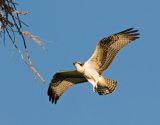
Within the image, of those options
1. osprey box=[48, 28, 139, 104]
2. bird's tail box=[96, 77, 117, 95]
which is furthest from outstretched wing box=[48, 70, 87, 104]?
bird's tail box=[96, 77, 117, 95]

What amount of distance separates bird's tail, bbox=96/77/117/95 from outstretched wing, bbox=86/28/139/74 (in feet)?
0.84

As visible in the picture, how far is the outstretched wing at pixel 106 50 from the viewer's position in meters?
7.42

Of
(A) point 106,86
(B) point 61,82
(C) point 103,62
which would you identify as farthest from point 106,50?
(B) point 61,82

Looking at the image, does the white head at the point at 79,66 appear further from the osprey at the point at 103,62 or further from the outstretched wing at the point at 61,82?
the outstretched wing at the point at 61,82

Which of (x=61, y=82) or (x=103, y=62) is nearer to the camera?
(x=103, y=62)

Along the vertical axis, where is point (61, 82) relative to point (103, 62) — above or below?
above

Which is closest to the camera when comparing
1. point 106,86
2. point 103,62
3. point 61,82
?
point 106,86

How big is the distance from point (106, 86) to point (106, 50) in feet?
1.73

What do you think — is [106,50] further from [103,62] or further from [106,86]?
[106,86]

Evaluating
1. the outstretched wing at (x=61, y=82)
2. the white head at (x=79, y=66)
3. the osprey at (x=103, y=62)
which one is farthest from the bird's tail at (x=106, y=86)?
the outstretched wing at (x=61, y=82)

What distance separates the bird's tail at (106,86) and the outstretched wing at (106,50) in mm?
256

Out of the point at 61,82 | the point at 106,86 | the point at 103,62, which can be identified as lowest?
the point at 106,86

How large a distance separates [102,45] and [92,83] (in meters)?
0.56

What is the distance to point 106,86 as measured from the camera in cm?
726
